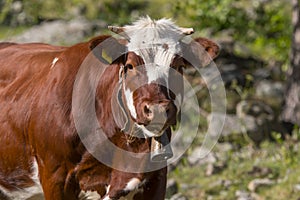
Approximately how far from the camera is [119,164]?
6.95 meters

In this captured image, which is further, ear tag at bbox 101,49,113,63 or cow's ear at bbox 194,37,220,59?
cow's ear at bbox 194,37,220,59

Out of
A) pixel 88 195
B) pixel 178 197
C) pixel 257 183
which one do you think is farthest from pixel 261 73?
pixel 88 195

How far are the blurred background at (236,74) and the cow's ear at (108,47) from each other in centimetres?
329

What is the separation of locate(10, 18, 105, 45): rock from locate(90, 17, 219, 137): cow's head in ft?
31.1

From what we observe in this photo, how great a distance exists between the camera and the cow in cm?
647

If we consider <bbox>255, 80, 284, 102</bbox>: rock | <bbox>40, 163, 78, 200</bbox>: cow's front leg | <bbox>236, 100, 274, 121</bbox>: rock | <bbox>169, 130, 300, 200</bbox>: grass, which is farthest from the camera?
<bbox>255, 80, 284, 102</bbox>: rock

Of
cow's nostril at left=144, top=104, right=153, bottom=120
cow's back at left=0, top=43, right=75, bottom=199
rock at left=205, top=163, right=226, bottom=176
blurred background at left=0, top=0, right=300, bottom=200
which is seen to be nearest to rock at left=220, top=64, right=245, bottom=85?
blurred background at left=0, top=0, right=300, bottom=200

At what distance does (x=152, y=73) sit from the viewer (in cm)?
638

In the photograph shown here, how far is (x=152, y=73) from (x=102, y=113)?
2.66 ft

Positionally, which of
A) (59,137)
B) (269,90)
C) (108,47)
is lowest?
(269,90)

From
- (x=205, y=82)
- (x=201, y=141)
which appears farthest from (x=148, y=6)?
(x=201, y=141)

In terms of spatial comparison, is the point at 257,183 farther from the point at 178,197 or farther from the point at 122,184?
the point at 122,184

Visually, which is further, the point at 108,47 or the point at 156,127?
the point at 108,47

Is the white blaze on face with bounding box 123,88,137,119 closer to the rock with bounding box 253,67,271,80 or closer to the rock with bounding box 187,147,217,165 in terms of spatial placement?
the rock with bounding box 187,147,217,165
